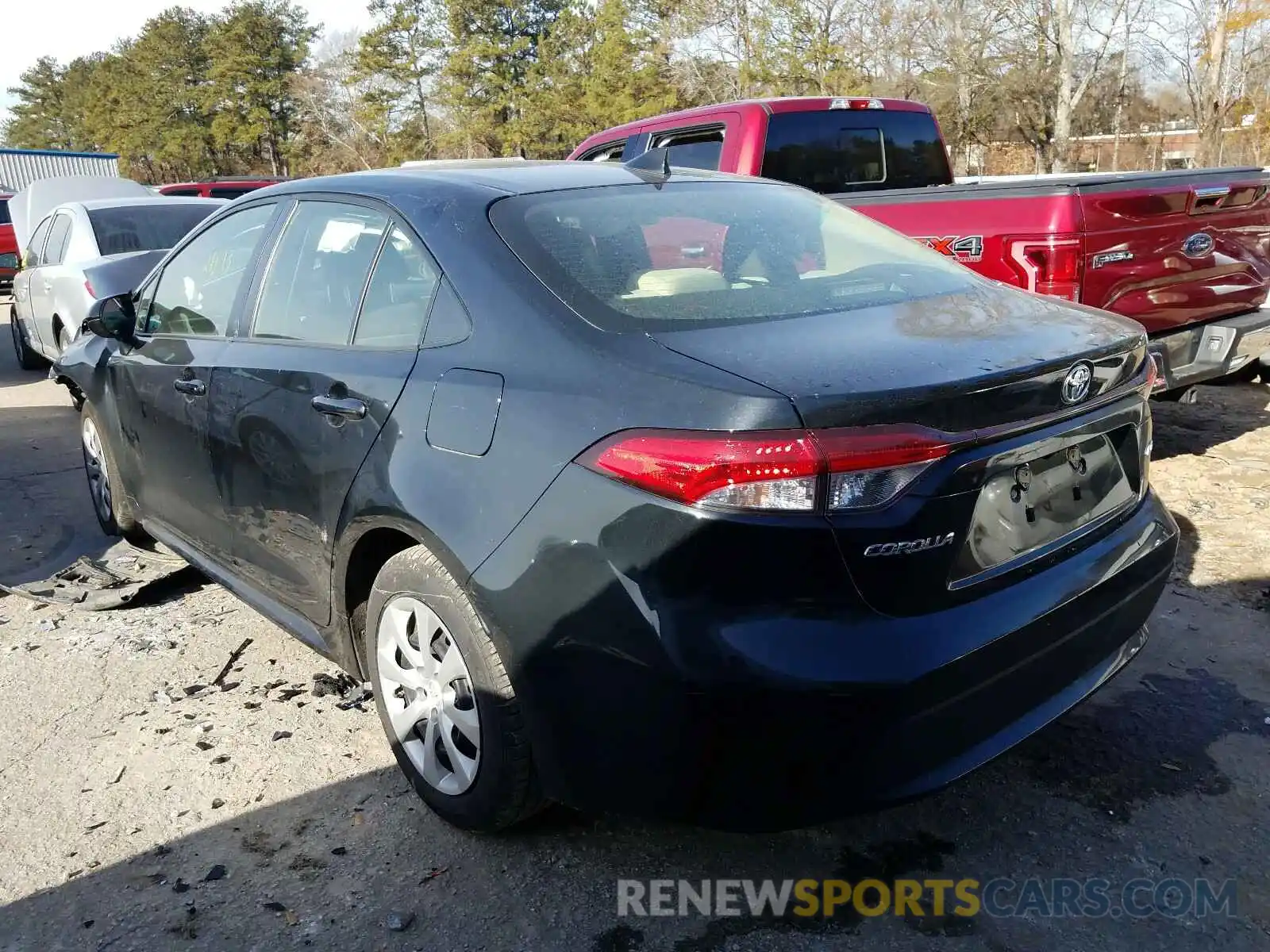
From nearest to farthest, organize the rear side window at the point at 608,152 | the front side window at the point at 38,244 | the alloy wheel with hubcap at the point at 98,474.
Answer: the alloy wheel with hubcap at the point at 98,474
the rear side window at the point at 608,152
the front side window at the point at 38,244

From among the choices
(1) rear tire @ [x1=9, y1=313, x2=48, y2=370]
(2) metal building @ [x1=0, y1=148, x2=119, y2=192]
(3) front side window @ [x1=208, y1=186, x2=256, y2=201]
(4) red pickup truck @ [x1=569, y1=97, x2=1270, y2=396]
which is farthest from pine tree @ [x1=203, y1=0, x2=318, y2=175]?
(4) red pickup truck @ [x1=569, y1=97, x2=1270, y2=396]

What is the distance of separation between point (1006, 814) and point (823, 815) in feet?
3.04

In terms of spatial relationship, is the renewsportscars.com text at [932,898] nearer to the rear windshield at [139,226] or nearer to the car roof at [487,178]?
the car roof at [487,178]

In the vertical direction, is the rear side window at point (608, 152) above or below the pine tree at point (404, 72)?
below

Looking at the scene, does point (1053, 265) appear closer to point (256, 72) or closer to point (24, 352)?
point (24, 352)

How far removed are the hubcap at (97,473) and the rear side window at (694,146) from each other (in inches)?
142

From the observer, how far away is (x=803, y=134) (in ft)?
20.6

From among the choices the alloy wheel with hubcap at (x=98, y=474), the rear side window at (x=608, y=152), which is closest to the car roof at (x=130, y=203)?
the rear side window at (x=608, y=152)

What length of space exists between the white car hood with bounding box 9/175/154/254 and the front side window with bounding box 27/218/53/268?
5.30 metres

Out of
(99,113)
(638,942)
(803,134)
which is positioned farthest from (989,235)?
(99,113)

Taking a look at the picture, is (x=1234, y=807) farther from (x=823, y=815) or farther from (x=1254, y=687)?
(x=823, y=815)

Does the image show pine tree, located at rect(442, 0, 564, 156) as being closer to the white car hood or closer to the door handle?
the white car hood

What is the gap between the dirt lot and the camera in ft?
7.76

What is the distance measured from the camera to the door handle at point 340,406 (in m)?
2.71
